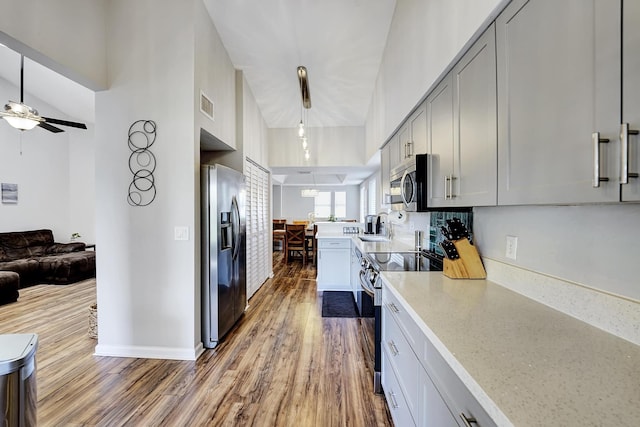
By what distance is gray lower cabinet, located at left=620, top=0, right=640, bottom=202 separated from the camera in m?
0.62

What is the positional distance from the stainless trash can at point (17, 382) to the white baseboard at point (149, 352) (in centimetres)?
120

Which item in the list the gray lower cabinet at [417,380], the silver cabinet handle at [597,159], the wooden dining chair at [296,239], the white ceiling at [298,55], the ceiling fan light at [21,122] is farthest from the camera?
the wooden dining chair at [296,239]

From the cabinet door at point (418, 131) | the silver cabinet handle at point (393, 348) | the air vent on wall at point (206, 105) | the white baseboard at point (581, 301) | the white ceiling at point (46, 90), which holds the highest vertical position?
the white ceiling at point (46, 90)

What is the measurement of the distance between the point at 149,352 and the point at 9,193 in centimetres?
530

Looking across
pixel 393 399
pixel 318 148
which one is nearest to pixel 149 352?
pixel 393 399

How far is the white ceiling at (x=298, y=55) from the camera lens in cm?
274

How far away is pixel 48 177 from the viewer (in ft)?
19.2

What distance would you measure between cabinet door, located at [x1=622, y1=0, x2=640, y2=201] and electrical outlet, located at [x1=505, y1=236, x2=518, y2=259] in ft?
2.71

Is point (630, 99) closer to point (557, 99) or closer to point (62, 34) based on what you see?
point (557, 99)

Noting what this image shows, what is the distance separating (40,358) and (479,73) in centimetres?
390

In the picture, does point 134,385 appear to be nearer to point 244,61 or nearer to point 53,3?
point 53,3

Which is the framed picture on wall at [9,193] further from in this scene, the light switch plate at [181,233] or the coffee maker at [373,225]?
the coffee maker at [373,225]

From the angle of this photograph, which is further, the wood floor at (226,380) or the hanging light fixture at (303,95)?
the hanging light fixture at (303,95)

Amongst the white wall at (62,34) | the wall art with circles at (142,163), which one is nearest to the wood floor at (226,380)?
the wall art with circles at (142,163)
